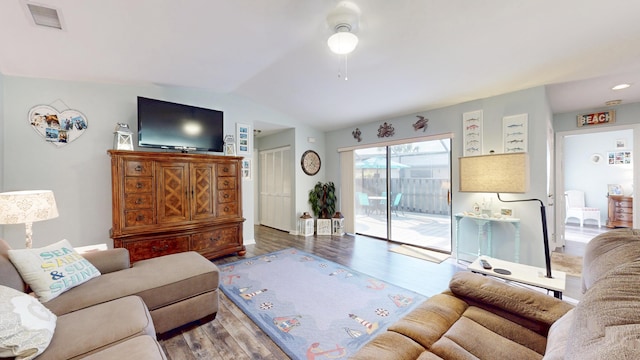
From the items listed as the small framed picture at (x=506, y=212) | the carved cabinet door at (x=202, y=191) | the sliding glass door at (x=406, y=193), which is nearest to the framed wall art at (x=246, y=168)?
the carved cabinet door at (x=202, y=191)

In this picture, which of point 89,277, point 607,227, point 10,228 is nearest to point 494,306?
point 89,277

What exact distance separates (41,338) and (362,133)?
4769 mm

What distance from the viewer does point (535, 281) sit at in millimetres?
1857

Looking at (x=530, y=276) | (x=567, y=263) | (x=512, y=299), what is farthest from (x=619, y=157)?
(x=512, y=299)

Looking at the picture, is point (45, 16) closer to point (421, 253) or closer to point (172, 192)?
point (172, 192)

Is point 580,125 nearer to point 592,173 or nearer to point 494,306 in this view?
point 592,173

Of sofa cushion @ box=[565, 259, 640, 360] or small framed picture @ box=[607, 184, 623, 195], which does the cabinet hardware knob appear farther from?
small framed picture @ box=[607, 184, 623, 195]

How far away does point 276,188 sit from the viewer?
5.87 meters

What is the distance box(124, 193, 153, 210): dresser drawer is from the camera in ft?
9.49

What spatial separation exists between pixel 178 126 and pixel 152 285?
2.38 meters

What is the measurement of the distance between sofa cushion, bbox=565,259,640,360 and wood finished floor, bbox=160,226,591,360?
161 cm

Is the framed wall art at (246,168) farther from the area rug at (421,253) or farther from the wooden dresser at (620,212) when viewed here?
the wooden dresser at (620,212)

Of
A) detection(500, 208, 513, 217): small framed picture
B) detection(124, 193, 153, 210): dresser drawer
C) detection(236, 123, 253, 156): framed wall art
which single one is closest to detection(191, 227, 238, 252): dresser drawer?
detection(124, 193, 153, 210): dresser drawer

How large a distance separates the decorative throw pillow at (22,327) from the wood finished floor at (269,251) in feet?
2.67
